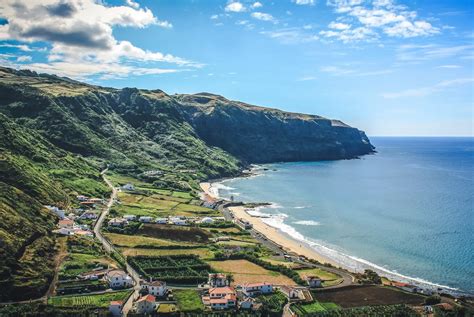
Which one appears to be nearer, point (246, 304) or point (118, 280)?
point (246, 304)

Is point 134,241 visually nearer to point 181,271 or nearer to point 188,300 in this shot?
point 181,271

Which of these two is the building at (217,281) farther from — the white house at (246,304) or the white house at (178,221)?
the white house at (178,221)

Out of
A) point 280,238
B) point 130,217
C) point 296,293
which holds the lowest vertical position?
point 280,238

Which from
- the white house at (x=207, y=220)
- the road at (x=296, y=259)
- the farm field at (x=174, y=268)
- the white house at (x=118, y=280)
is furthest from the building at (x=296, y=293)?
the white house at (x=207, y=220)

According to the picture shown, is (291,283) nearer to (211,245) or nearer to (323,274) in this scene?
(323,274)

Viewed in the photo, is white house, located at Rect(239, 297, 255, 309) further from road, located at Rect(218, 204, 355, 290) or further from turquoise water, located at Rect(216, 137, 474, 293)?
turquoise water, located at Rect(216, 137, 474, 293)

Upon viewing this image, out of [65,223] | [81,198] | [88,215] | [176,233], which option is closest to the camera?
[65,223]

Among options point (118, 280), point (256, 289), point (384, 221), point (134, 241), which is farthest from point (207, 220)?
point (384, 221)

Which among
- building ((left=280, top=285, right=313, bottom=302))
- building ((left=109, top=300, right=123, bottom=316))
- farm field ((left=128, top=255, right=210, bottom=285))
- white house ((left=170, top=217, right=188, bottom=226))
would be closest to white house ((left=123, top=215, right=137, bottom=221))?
white house ((left=170, top=217, right=188, bottom=226))
